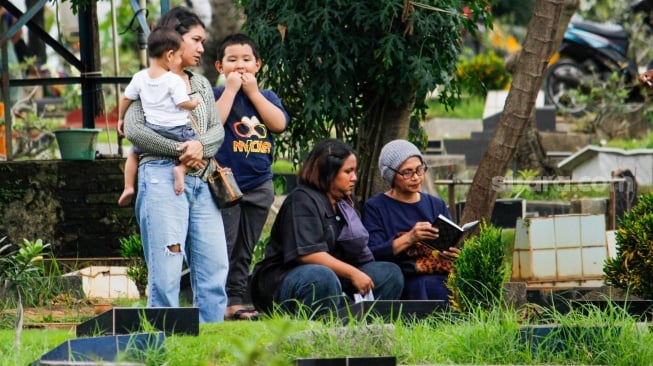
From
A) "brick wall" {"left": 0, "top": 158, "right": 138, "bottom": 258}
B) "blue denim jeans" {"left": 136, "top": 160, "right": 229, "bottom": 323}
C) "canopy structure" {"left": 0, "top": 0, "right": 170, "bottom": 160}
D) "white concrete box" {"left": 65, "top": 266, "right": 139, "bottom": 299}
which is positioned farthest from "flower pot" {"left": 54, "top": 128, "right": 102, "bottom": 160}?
"blue denim jeans" {"left": 136, "top": 160, "right": 229, "bottom": 323}

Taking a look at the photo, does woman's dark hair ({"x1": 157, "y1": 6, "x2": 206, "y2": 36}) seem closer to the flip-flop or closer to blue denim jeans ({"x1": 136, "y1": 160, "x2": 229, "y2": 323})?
blue denim jeans ({"x1": 136, "y1": 160, "x2": 229, "y2": 323})

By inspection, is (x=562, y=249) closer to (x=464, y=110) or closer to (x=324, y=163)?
(x=324, y=163)

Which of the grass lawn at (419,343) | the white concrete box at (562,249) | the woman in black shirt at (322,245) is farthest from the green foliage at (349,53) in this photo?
the grass lawn at (419,343)

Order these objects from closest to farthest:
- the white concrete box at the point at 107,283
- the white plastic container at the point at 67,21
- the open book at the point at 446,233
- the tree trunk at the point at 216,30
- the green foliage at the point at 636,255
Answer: the green foliage at the point at 636,255 → the open book at the point at 446,233 → the white concrete box at the point at 107,283 → the white plastic container at the point at 67,21 → the tree trunk at the point at 216,30

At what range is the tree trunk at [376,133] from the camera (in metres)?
8.98

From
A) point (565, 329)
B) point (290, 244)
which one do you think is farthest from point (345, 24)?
point (565, 329)

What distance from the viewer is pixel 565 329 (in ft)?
18.1

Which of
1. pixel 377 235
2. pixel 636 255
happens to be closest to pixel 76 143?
pixel 377 235

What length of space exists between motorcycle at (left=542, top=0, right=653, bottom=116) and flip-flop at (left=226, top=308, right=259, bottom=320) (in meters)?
13.0

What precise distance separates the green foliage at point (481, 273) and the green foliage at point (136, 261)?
2353mm

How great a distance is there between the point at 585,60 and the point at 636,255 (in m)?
14.0

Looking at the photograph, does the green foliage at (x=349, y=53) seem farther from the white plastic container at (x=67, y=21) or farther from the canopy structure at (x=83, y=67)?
the white plastic container at (x=67, y=21)

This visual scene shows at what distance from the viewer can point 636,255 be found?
6.79 meters

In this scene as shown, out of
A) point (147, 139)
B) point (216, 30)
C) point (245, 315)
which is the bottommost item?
point (245, 315)
